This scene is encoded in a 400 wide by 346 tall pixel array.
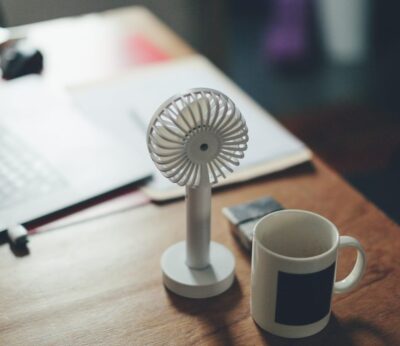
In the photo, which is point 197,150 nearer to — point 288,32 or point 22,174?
point 22,174

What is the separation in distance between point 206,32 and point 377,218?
5.20ft

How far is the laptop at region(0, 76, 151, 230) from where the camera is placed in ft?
2.80

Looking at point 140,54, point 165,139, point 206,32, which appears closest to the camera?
point 165,139

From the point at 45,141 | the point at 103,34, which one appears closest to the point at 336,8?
the point at 103,34

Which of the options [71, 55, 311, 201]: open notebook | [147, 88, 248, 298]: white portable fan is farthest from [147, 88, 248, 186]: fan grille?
[71, 55, 311, 201]: open notebook

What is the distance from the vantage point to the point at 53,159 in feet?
3.09

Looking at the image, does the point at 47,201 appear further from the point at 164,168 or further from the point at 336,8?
the point at 336,8

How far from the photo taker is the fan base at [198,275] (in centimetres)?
70

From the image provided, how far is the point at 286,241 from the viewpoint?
0.67m

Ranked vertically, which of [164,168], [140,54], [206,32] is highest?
[164,168]

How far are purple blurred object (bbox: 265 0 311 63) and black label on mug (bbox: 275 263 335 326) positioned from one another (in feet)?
6.05

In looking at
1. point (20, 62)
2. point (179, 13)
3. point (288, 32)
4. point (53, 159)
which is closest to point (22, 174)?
point (53, 159)

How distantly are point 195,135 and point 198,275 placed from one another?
169 mm

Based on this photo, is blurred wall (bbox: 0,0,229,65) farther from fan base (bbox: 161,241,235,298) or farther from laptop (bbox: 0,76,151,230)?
fan base (bbox: 161,241,235,298)
